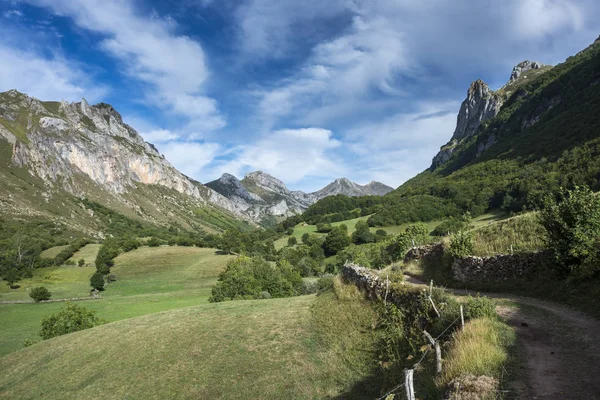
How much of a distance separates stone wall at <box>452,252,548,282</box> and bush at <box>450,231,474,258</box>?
68cm

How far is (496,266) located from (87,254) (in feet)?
530

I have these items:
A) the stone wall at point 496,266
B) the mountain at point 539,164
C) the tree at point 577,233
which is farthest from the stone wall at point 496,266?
the mountain at point 539,164

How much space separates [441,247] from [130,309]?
2403 inches

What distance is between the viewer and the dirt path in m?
8.36

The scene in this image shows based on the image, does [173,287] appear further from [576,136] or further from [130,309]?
[576,136]

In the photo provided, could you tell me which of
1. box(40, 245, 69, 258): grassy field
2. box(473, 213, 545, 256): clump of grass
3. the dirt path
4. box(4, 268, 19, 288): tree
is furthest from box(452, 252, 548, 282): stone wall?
box(40, 245, 69, 258): grassy field

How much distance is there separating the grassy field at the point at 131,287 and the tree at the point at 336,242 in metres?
42.3

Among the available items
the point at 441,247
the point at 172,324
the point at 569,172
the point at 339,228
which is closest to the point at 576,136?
the point at 569,172

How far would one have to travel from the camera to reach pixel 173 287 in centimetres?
8862

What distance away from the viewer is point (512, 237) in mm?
25391

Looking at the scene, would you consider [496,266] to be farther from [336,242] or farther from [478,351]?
[336,242]

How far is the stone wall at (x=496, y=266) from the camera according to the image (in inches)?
792

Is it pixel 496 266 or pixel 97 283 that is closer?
pixel 496 266

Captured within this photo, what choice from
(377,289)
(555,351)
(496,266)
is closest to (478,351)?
(555,351)
